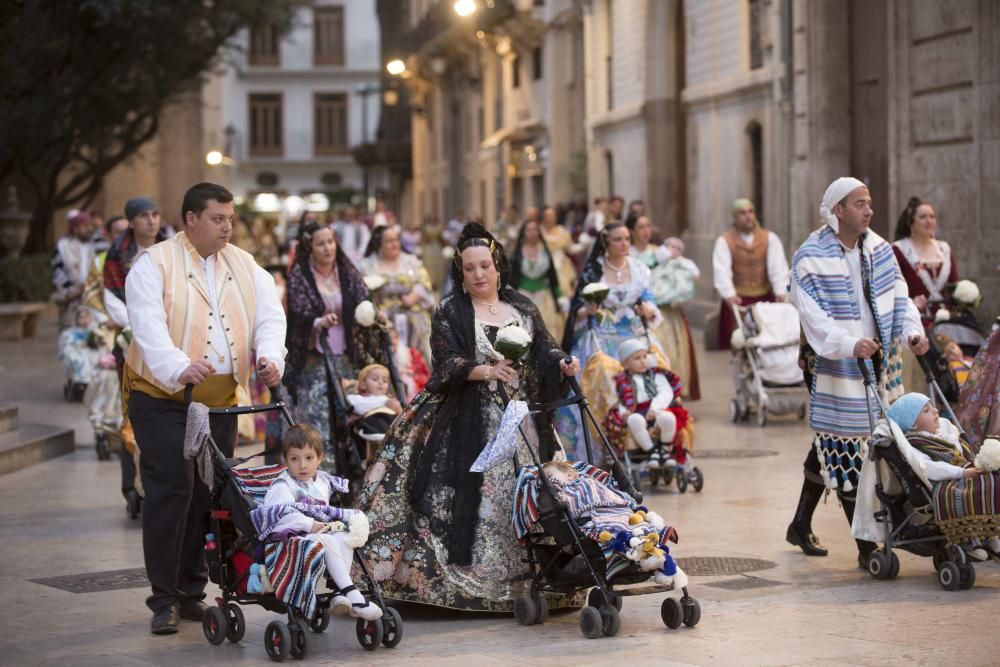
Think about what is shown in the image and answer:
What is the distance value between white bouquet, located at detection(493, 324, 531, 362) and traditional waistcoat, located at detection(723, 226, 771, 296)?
345 inches

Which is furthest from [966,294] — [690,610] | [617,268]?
[690,610]

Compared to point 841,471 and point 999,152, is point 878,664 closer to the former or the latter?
point 841,471

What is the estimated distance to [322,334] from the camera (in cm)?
1252

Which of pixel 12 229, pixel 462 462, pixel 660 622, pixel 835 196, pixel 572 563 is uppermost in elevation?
pixel 12 229

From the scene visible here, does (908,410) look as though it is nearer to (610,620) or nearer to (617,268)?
(610,620)

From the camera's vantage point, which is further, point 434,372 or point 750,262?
point 750,262

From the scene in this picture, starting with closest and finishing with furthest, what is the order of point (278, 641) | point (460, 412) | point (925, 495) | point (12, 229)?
point (278, 641) → point (460, 412) → point (925, 495) → point (12, 229)

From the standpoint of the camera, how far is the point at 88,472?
14.6 metres

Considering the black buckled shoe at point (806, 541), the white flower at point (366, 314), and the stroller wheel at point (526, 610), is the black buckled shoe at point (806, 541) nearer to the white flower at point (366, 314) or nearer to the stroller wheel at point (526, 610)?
the stroller wheel at point (526, 610)

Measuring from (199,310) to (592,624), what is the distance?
2183mm

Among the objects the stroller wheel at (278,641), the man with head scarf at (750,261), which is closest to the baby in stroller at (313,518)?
the stroller wheel at (278,641)

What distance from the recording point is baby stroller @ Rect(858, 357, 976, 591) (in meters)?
9.19

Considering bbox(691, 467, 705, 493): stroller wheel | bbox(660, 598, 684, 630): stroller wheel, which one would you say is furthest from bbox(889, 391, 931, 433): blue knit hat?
bbox(691, 467, 705, 493): stroller wheel

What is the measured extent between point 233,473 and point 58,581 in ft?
7.28
